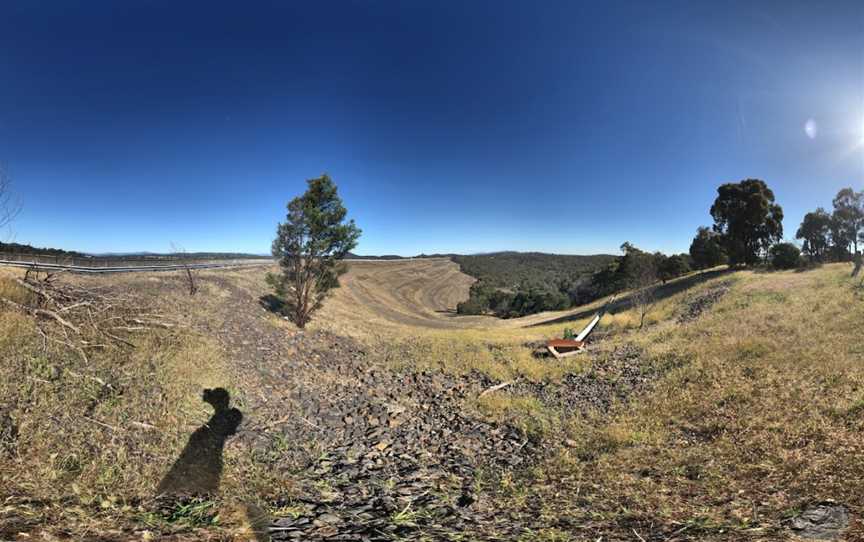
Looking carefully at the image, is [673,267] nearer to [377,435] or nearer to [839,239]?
[839,239]

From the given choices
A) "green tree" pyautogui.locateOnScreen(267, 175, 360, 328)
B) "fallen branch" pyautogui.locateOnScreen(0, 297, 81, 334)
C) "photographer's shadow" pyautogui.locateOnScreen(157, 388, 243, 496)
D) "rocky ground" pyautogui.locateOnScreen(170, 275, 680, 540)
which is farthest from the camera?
"green tree" pyautogui.locateOnScreen(267, 175, 360, 328)

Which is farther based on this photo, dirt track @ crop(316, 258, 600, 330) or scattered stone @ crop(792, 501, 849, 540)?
dirt track @ crop(316, 258, 600, 330)

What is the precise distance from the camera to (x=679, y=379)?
476 inches

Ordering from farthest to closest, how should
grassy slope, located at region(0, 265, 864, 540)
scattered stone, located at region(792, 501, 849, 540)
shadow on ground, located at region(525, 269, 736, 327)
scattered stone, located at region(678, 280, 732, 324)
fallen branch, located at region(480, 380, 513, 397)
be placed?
shadow on ground, located at region(525, 269, 736, 327) < scattered stone, located at region(678, 280, 732, 324) < fallen branch, located at region(480, 380, 513, 397) < grassy slope, located at region(0, 265, 864, 540) < scattered stone, located at region(792, 501, 849, 540)

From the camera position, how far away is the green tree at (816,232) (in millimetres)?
44750

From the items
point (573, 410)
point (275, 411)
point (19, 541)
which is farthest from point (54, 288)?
point (573, 410)

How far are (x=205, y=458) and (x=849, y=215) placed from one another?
190 feet

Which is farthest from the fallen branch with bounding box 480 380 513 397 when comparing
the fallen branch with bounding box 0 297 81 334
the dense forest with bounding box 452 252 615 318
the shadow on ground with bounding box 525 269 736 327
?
the dense forest with bounding box 452 252 615 318

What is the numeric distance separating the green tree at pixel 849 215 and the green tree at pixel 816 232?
390 centimetres

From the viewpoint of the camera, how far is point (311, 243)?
2095cm

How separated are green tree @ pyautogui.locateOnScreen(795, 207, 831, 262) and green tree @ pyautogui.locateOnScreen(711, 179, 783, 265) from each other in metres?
11.8

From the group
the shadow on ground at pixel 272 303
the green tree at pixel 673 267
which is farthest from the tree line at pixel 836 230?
the shadow on ground at pixel 272 303

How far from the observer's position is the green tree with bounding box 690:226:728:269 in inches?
1712

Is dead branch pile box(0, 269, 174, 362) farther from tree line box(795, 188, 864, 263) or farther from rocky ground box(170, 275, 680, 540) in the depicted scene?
tree line box(795, 188, 864, 263)
